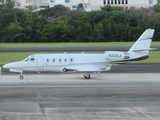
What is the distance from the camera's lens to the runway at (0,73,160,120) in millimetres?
21016

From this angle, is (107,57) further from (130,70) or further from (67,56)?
(130,70)

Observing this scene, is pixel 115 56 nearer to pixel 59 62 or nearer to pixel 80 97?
pixel 59 62

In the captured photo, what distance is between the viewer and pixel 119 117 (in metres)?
20.3

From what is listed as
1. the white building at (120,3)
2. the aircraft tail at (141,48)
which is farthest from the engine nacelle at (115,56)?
the white building at (120,3)

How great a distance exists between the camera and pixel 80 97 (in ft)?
86.3

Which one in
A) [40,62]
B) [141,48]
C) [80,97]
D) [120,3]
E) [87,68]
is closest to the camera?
[80,97]

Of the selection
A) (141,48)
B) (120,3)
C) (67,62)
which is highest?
(141,48)

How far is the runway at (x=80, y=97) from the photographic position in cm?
2102

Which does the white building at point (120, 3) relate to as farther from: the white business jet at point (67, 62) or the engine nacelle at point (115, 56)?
the white business jet at point (67, 62)

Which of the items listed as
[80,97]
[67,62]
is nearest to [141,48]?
[67,62]

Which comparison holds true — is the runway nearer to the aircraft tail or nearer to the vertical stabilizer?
the aircraft tail

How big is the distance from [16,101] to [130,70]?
65.0 ft

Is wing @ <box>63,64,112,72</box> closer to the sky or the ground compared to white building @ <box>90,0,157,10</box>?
closer to the sky

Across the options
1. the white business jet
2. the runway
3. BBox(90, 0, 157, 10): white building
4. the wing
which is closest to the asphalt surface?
the runway
